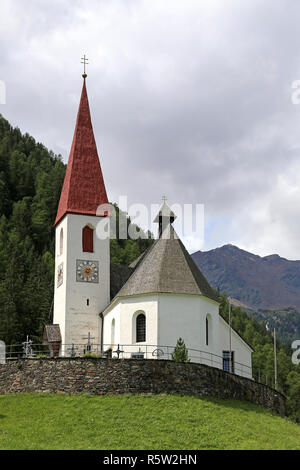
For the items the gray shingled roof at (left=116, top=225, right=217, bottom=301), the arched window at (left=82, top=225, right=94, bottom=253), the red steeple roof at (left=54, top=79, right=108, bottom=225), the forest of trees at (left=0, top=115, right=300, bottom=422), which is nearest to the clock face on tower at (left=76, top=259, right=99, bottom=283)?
the arched window at (left=82, top=225, right=94, bottom=253)

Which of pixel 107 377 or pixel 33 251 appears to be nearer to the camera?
pixel 107 377

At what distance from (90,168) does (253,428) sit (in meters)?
27.1

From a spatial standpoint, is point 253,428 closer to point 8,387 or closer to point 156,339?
point 156,339

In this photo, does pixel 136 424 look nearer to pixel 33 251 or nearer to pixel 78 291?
pixel 78 291

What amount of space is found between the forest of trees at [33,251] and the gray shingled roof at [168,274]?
21.7 metres

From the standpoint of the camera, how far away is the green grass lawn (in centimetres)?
2919

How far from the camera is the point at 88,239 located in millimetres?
51500

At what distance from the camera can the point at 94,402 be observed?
35.1 metres

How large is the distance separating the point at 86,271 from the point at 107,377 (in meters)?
15.2

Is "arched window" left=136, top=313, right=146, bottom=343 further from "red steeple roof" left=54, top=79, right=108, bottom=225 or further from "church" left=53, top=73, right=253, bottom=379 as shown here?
"red steeple roof" left=54, top=79, right=108, bottom=225

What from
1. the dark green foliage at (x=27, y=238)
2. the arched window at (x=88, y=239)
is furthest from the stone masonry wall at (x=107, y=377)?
the dark green foliage at (x=27, y=238)

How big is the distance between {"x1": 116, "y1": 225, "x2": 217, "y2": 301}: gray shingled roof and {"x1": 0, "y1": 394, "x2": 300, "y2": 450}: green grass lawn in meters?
8.50

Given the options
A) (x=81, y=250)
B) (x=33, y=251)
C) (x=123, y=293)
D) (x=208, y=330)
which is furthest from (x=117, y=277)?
(x=33, y=251)

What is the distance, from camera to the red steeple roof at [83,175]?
5197cm
